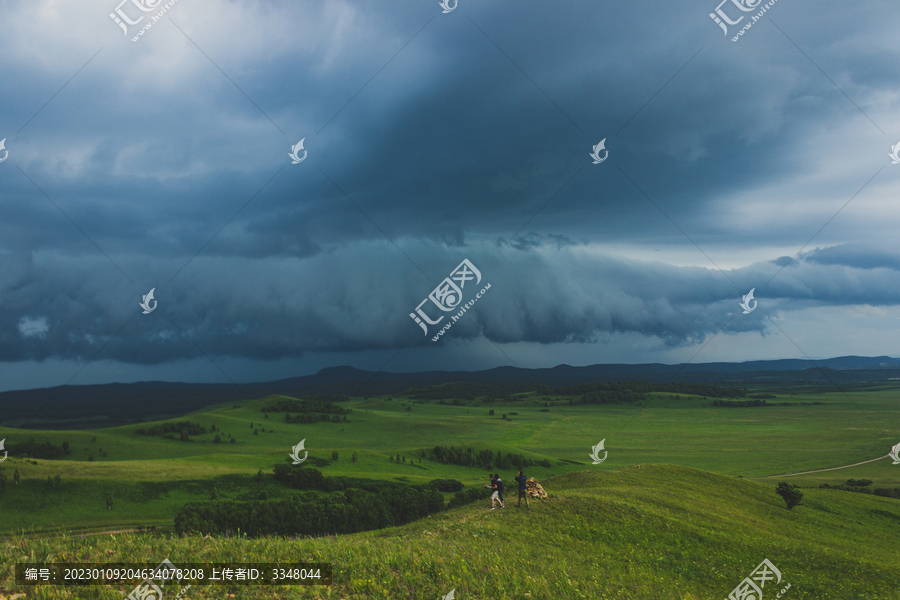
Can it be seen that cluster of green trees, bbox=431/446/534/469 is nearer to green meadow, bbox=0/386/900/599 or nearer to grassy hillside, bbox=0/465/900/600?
green meadow, bbox=0/386/900/599

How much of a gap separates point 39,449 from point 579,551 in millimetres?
209584

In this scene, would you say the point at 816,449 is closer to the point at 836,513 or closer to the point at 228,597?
the point at 836,513

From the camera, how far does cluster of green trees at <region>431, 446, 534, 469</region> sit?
534ft

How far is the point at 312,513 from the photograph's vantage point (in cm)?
7581

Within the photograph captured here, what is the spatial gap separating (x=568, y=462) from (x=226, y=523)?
13310 centimetres

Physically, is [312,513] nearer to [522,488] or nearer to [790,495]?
[522,488]

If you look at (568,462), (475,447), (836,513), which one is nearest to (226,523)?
(836,513)

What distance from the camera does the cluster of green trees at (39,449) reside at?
161875 millimetres

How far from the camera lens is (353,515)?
76.6m
